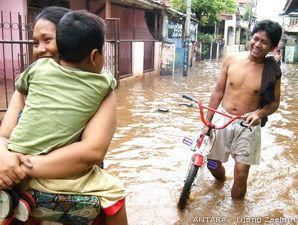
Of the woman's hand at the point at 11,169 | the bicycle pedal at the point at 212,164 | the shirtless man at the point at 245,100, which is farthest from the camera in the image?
the bicycle pedal at the point at 212,164

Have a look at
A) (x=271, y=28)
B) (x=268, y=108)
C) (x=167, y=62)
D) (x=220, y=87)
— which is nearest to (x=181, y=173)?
(x=220, y=87)

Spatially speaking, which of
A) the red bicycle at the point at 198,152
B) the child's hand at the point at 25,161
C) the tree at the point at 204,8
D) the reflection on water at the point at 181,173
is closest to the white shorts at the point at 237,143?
the red bicycle at the point at 198,152

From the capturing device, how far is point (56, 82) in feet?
5.04

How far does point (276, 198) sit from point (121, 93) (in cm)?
704

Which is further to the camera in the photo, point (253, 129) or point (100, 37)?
point (253, 129)

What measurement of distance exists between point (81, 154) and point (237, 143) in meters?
2.50

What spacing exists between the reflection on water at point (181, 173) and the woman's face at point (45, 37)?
2.20m

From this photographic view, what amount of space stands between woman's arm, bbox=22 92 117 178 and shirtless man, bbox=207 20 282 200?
2.08 meters

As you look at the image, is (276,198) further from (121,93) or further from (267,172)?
(121,93)

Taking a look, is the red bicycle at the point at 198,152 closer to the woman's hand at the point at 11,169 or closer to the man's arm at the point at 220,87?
the man's arm at the point at 220,87

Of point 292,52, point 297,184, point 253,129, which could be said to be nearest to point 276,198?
point 297,184

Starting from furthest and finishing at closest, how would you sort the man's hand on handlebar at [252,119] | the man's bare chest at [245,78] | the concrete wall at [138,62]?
1. the concrete wall at [138,62]
2. the man's bare chest at [245,78]
3. the man's hand on handlebar at [252,119]

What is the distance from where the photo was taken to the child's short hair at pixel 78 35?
58.0 inches

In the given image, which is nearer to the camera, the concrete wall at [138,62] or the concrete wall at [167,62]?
the concrete wall at [138,62]
